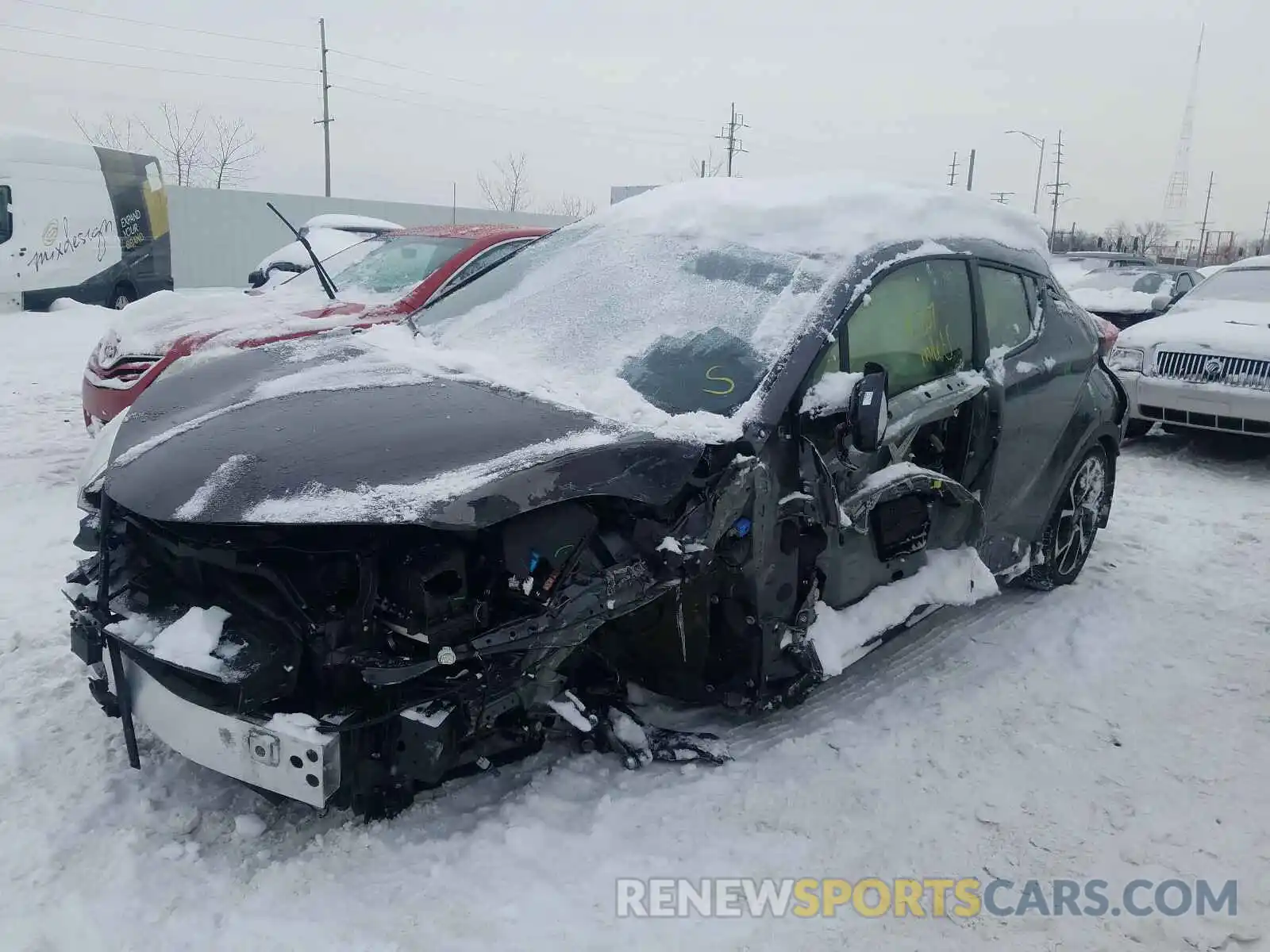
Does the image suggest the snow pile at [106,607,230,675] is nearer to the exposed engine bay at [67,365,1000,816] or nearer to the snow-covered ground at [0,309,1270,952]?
the exposed engine bay at [67,365,1000,816]

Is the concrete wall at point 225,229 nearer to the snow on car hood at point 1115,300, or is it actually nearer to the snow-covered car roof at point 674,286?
the snow on car hood at point 1115,300

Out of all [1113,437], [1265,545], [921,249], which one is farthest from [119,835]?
[1265,545]

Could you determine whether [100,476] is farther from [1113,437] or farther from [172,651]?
[1113,437]

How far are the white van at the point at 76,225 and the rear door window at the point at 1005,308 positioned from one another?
596 inches

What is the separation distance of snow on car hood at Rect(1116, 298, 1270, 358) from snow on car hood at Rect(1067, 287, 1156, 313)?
422cm

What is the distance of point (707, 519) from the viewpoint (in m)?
2.65

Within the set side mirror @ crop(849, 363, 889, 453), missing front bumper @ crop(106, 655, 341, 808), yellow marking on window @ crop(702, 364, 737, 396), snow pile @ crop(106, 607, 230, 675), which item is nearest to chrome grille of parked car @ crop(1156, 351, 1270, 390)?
side mirror @ crop(849, 363, 889, 453)

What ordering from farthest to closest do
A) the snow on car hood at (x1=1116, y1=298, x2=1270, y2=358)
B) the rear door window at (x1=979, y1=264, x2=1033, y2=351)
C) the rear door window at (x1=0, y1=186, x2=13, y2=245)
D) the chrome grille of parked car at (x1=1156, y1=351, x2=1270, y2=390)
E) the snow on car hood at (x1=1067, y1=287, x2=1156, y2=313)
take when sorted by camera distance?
the rear door window at (x1=0, y1=186, x2=13, y2=245), the snow on car hood at (x1=1067, y1=287, x2=1156, y2=313), the snow on car hood at (x1=1116, y1=298, x2=1270, y2=358), the chrome grille of parked car at (x1=1156, y1=351, x2=1270, y2=390), the rear door window at (x1=979, y1=264, x2=1033, y2=351)

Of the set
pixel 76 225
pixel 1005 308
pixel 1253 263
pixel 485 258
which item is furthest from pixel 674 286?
pixel 76 225

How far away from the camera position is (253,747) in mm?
2342

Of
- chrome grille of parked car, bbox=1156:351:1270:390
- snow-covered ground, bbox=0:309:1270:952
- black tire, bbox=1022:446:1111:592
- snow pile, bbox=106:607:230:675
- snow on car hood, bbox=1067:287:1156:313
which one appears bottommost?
snow-covered ground, bbox=0:309:1270:952

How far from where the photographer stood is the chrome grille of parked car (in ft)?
22.9

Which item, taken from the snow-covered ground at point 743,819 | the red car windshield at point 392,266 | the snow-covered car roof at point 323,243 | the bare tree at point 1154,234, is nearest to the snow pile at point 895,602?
the snow-covered ground at point 743,819

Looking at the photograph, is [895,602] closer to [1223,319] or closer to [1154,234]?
[1223,319]
